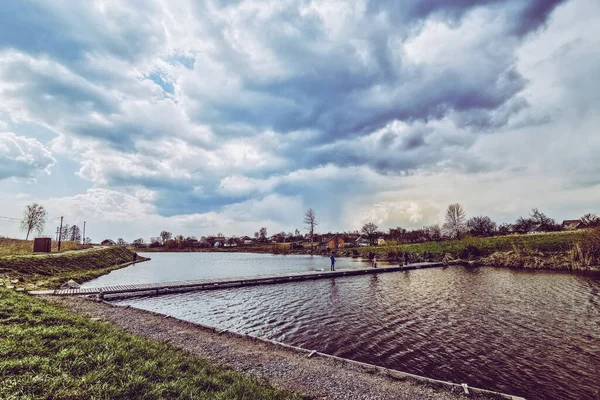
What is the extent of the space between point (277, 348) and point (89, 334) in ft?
22.5

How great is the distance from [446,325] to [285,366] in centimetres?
1098

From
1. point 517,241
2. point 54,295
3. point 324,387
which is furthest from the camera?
point 517,241

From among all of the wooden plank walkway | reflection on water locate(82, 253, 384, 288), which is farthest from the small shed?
the wooden plank walkway

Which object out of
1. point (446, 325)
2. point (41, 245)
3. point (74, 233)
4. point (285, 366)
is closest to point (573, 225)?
point (446, 325)

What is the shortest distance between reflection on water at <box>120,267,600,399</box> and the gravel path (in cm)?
204

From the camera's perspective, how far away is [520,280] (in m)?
31.6

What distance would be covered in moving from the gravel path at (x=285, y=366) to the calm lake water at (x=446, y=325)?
80.1 inches

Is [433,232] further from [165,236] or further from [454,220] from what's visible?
[165,236]

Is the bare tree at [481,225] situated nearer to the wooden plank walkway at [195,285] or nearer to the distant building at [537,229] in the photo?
the distant building at [537,229]

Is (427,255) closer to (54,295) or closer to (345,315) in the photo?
(345,315)

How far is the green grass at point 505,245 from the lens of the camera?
46375mm

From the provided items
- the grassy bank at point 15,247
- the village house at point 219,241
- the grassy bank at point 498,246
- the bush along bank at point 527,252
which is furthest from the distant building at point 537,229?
the village house at point 219,241

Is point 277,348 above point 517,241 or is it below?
below

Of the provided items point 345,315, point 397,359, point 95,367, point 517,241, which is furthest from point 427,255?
point 95,367
